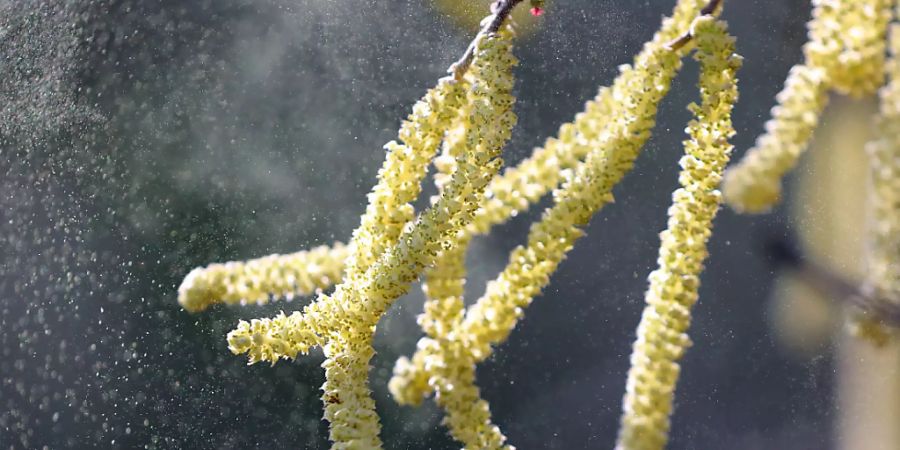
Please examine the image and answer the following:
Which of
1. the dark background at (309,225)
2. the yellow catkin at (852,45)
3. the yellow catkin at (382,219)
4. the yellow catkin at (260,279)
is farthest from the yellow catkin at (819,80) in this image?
the dark background at (309,225)

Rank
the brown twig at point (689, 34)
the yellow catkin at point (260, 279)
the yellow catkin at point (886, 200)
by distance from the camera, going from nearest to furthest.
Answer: the yellow catkin at point (886, 200) → the brown twig at point (689, 34) → the yellow catkin at point (260, 279)

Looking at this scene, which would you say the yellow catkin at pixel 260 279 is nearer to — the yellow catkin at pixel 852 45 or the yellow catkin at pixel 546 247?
the yellow catkin at pixel 546 247

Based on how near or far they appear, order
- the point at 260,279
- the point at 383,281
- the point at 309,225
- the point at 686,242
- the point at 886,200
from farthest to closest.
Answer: the point at 309,225 → the point at 260,279 → the point at 383,281 → the point at 686,242 → the point at 886,200

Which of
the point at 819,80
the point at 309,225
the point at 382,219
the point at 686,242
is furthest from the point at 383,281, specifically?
the point at 309,225

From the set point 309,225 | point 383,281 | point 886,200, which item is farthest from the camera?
point 309,225

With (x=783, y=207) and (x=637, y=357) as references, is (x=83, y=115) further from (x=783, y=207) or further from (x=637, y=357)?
(x=637, y=357)

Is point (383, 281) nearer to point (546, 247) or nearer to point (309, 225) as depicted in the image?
point (546, 247)
